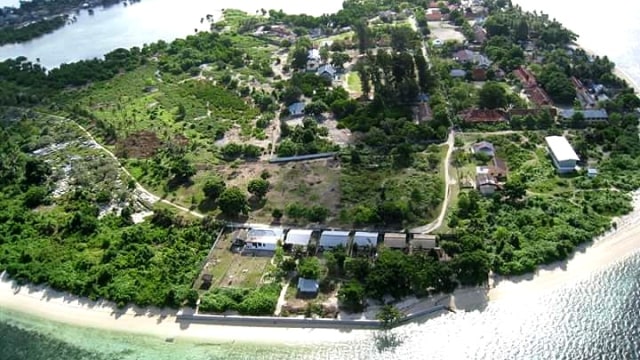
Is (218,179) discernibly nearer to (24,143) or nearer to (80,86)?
(24,143)

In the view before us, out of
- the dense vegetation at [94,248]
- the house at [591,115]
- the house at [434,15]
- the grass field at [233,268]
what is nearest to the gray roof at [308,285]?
the grass field at [233,268]

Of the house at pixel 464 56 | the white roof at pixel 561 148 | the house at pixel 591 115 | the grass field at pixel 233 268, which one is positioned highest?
the white roof at pixel 561 148

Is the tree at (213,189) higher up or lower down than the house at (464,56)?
higher up

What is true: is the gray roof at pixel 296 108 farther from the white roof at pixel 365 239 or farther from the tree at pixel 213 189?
the white roof at pixel 365 239

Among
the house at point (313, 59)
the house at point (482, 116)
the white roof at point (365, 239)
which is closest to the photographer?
the white roof at point (365, 239)

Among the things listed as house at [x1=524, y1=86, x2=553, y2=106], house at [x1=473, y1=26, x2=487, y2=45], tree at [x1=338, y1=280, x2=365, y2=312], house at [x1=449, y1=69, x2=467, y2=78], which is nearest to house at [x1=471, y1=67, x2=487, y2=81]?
house at [x1=449, y1=69, x2=467, y2=78]

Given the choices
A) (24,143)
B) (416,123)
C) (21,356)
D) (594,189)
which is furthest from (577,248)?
(24,143)

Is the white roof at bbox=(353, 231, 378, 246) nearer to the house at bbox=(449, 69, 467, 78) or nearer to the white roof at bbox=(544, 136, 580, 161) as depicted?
the white roof at bbox=(544, 136, 580, 161)
